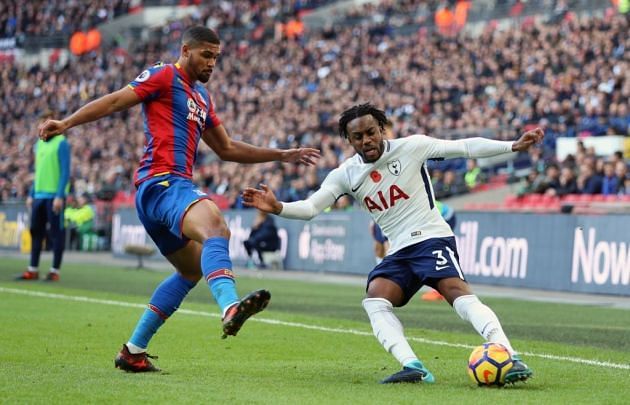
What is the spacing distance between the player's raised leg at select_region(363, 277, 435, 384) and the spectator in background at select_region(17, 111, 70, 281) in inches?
391

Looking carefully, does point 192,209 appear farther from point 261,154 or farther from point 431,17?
point 431,17

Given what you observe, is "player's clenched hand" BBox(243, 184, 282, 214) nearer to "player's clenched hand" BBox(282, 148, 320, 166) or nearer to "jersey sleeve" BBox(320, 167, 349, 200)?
"jersey sleeve" BBox(320, 167, 349, 200)

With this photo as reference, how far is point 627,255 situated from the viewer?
725 inches

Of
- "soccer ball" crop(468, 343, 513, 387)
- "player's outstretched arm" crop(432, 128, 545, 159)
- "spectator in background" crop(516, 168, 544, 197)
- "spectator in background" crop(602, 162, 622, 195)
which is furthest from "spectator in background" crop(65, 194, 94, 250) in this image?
"soccer ball" crop(468, 343, 513, 387)

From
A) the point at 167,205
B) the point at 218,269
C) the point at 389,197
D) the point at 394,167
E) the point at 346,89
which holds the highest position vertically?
the point at 346,89

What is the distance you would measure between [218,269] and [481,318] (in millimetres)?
1720

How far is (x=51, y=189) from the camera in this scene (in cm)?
1777

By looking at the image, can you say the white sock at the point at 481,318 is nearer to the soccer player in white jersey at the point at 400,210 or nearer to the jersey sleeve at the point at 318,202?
the soccer player in white jersey at the point at 400,210

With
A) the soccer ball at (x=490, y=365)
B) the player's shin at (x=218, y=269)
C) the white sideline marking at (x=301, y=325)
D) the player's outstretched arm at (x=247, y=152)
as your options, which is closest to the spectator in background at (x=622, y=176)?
the white sideline marking at (x=301, y=325)

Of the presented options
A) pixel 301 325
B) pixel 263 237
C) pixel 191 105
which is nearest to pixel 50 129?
pixel 191 105

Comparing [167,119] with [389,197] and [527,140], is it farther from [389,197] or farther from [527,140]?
[527,140]

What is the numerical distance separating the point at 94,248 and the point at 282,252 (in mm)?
10374

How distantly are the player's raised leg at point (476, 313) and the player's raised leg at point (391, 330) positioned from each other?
1.12ft

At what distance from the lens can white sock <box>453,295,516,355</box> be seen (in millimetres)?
7805
